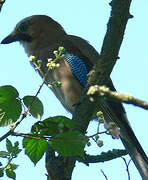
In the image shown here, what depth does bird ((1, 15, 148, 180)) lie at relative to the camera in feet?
15.4

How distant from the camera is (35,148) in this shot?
2.62 metres

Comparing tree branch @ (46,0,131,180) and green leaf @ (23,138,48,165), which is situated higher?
tree branch @ (46,0,131,180)

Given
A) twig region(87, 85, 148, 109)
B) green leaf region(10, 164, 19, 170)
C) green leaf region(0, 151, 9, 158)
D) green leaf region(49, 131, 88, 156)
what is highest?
green leaf region(0, 151, 9, 158)

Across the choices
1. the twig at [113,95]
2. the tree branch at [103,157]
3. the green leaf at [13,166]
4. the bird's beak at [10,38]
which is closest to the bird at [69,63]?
the bird's beak at [10,38]

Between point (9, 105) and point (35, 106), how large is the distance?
7.4 inches

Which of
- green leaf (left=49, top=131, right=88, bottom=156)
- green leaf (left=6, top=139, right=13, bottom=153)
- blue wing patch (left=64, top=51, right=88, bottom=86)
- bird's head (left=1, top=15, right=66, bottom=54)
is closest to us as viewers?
green leaf (left=49, top=131, right=88, bottom=156)

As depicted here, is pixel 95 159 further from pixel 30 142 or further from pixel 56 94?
pixel 56 94

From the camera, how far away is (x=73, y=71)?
5.14 m

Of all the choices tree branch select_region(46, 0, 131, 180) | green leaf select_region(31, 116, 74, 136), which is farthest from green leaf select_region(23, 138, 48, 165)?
tree branch select_region(46, 0, 131, 180)

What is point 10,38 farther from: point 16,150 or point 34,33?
point 16,150

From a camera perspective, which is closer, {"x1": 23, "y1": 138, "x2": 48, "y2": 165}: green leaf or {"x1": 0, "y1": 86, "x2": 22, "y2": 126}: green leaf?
{"x1": 23, "y1": 138, "x2": 48, "y2": 165}: green leaf

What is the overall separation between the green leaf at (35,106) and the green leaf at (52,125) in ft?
0.90

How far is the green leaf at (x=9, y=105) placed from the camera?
2.81m

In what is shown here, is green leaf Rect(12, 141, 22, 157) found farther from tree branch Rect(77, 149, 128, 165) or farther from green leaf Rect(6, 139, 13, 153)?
tree branch Rect(77, 149, 128, 165)
